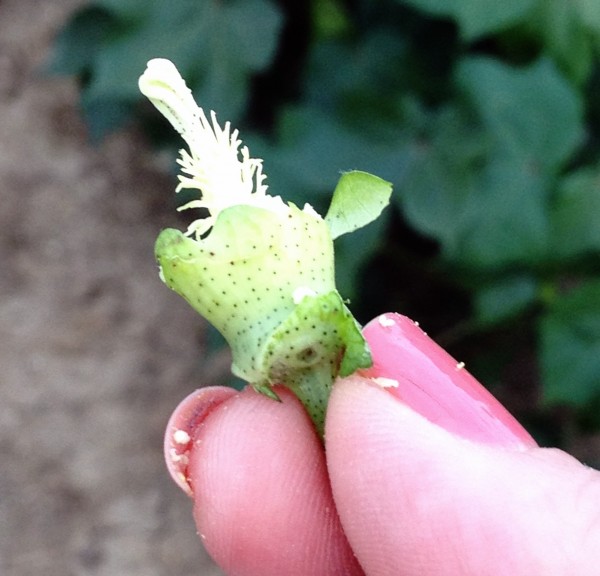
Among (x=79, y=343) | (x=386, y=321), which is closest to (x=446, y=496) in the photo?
(x=386, y=321)

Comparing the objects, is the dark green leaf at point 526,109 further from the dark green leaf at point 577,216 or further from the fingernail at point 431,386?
the fingernail at point 431,386

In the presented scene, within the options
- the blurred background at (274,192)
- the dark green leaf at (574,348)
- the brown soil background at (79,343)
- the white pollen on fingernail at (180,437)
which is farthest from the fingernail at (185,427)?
the brown soil background at (79,343)

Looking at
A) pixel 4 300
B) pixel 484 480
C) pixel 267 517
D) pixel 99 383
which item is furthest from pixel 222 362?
pixel 484 480

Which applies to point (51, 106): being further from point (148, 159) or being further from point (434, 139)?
point (434, 139)

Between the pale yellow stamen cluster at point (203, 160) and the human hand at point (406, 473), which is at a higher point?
the pale yellow stamen cluster at point (203, 160)

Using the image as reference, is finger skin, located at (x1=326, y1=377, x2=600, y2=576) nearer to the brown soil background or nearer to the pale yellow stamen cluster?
the pale yellow stamen cluster

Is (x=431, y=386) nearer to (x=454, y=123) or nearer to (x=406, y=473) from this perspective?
(x=406, y=473)

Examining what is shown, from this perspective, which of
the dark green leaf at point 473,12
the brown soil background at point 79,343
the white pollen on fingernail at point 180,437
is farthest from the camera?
the brown soil background at point 79,343
